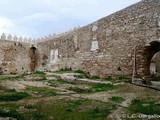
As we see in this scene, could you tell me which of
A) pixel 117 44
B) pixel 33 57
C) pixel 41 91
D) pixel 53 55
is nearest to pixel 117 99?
pixel 41 91

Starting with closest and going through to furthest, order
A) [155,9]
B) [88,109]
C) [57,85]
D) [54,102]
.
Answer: [88,109] → [54,102] → [57,85] → [155,9]

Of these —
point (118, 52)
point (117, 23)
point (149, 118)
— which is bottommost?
point (149, 118)

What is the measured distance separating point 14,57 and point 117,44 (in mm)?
13782

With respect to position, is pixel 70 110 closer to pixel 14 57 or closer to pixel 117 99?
pixel 117 99

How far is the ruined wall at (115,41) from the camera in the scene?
15.1 metres

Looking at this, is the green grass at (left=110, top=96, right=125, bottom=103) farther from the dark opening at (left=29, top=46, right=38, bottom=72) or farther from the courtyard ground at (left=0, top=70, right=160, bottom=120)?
the dark opening at (left=29, top=46, right=38, bottom=72)

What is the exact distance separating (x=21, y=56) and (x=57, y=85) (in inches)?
596

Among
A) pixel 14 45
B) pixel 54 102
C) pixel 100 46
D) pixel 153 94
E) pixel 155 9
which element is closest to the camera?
pixel 54 102

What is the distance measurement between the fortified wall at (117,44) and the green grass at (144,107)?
5.73 metres

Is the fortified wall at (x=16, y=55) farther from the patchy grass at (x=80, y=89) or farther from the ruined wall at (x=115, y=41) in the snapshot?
the patchy grass at (x=80, y=89)

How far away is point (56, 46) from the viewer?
24.9m

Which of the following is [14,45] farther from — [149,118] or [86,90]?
[149,118]

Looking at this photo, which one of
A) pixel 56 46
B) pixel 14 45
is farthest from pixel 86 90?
pixel 14 45

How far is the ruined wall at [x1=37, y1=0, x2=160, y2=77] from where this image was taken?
595 inches
